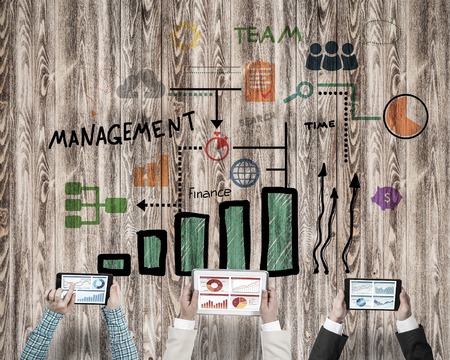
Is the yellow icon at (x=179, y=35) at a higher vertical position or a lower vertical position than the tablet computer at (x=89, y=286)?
higher

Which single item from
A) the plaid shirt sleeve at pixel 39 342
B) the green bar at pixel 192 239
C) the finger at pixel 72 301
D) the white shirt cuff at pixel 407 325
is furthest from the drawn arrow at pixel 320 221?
the plaid shirt sleeve at pixel 39 342

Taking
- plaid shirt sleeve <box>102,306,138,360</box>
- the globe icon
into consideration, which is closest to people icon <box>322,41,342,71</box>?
the globe icon

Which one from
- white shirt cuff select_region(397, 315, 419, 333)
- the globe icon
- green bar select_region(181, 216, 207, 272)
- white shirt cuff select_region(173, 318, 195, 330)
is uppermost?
the globe icon

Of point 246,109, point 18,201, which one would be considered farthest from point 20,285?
point 246,109

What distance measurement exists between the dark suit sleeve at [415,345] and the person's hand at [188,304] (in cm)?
98

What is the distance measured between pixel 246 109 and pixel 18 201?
1.31 metres

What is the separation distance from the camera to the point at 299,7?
2793 mm

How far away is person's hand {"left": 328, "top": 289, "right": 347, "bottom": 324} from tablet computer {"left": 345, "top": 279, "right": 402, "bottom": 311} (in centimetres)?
3

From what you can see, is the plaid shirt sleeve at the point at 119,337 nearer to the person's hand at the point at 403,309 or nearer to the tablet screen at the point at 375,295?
the tablet screen at the point at 375,295

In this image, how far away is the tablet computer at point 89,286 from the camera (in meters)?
2.54

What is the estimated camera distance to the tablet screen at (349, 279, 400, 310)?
252 cm

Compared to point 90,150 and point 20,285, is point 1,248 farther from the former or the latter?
point 90,150

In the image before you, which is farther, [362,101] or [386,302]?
[362,101]

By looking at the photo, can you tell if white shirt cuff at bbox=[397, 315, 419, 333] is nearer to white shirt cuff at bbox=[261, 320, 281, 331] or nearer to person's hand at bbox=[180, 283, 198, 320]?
white shirt cuff at bbox=[261, 320, 281, 331]
